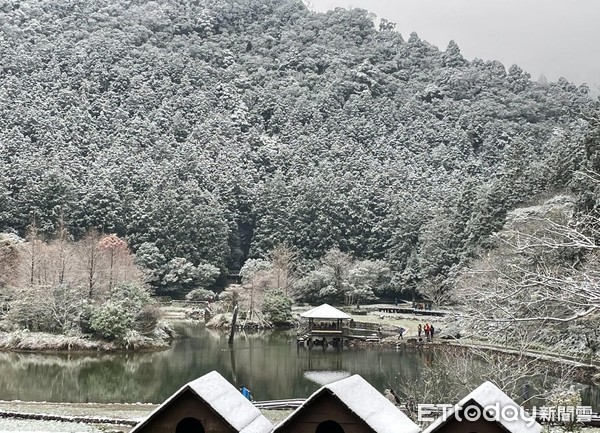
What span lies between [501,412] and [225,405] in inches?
67.0

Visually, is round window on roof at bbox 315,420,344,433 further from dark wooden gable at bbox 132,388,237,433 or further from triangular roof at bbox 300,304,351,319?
triangular roof at bbox 300,304,351,319

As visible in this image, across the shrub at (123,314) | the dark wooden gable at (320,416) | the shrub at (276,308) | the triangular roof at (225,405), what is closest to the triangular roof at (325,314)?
the shrub at (276,308)

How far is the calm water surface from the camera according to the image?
19.7 meters

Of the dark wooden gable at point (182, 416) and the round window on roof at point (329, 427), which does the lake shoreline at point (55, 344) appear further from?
the round window on roof at point (329, 427)

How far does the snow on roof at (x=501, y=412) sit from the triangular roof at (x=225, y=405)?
3.57 ft

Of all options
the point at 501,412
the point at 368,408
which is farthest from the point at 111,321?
the point at 501,412

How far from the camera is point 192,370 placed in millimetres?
23016

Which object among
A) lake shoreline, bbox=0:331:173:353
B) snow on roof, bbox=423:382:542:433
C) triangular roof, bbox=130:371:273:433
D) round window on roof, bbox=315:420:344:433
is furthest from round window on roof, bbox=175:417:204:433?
lake shoreline, bbox=0:331:173:353

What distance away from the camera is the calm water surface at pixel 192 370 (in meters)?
19.7

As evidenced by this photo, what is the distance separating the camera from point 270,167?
78.4 meters

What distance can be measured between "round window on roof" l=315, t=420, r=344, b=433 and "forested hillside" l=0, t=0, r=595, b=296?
3202 cm

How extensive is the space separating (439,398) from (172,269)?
3949 centimetres

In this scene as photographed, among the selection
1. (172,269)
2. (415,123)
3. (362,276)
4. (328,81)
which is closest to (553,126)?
(415,123)

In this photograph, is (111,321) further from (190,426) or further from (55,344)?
(190,426)
